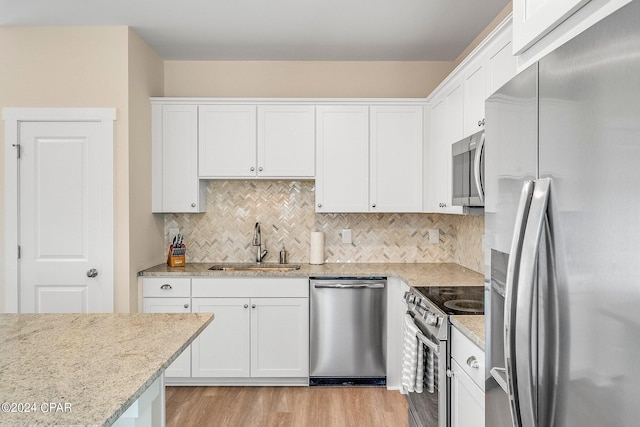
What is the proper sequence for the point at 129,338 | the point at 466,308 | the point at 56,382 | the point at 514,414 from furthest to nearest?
the point at 466,308, the point at 129,338, the point at 56,382, the point at 514,414

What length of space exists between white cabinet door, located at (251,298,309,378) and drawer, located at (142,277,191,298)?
544 mm

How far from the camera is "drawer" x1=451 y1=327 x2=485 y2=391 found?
69.4 inches

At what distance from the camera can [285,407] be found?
3289mm

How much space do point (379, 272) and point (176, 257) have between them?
68.7 inches

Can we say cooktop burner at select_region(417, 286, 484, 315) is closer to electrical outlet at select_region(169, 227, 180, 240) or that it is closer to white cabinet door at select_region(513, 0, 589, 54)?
white cabinet door at select_region(513, 0, 589, 54)

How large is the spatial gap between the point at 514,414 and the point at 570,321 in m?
0.30

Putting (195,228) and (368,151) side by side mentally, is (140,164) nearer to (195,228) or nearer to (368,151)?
(195,228)

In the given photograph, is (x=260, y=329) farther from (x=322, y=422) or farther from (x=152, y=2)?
(x=152, y=2)

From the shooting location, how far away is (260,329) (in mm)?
3633

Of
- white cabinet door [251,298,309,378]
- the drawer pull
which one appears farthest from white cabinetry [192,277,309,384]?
the drawer pull

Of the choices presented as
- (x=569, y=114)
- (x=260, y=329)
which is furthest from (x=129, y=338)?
(x=260, y=329)

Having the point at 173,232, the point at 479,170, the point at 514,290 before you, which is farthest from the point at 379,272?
the point at 514,290

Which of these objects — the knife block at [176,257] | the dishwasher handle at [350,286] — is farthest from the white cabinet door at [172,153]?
the dishwasher handle at [350,286]

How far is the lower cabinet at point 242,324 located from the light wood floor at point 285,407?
0.14 meters
